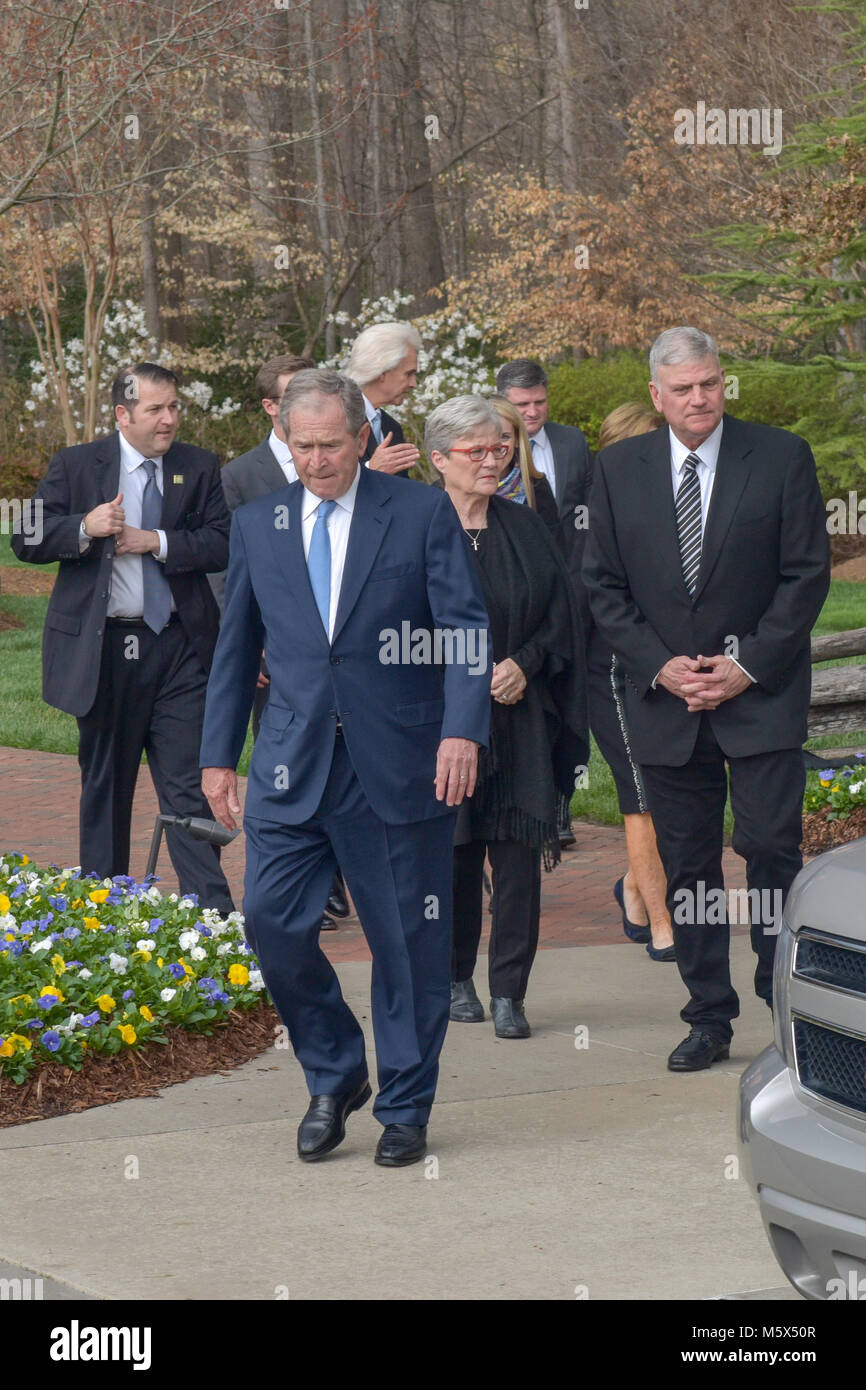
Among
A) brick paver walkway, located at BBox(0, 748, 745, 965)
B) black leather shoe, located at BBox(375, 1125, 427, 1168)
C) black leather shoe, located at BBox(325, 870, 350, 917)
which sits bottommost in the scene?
brick paver walkway, located at BBox(0, 748, 745, 965)

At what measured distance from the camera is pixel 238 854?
30.8 ft

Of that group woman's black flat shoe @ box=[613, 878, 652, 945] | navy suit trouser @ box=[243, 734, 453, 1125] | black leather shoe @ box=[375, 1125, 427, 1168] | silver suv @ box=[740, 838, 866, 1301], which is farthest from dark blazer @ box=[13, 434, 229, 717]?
silver suv @ box=[740, 838, 866, 1301]

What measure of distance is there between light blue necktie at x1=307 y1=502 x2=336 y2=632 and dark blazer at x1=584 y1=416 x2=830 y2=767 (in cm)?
126

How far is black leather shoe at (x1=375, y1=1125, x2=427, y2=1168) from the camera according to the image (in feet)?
15.7

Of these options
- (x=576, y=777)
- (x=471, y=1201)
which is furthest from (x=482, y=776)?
(x=471, y=1201)

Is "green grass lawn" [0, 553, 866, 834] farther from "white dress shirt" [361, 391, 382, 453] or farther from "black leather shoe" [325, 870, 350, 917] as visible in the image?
"white dress shirt" [361, 391, 382, 453]

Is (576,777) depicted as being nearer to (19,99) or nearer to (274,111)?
(19,99)

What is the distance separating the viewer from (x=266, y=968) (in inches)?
190

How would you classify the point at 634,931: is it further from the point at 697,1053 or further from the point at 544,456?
the point at 544,456

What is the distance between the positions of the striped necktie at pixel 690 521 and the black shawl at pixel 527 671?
579mm

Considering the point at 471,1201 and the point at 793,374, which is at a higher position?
the point at 793,374

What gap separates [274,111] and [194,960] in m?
26.4

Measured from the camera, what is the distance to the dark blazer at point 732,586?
554 centimetres

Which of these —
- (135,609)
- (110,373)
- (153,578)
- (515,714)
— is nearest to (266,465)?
(153,578)
